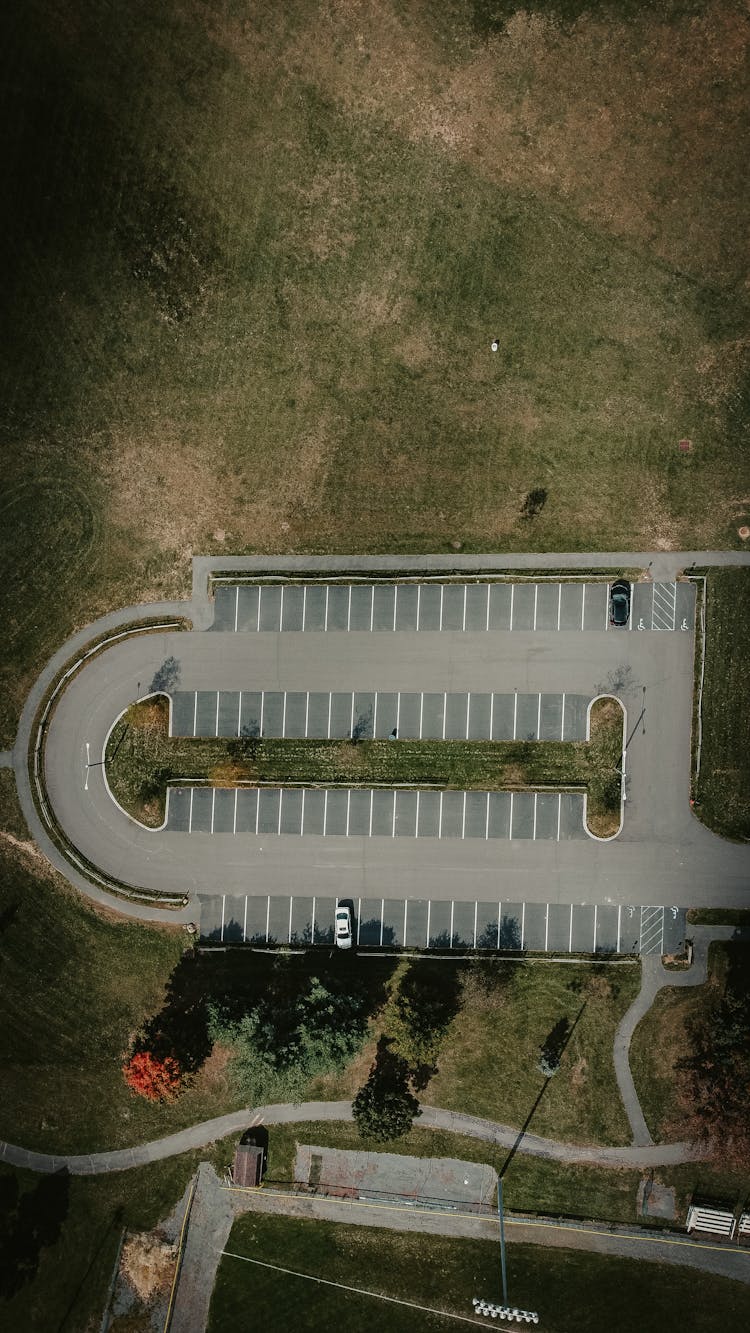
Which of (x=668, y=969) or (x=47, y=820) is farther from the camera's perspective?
(x=47, y=820)

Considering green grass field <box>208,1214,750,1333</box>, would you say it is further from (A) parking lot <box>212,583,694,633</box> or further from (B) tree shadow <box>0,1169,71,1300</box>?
(A) parking lot <box>212,583,694,633</box>

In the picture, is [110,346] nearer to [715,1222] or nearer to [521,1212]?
[521,1212]

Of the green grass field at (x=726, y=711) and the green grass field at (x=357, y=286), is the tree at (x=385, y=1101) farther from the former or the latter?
the green grass field at (x=357, y=286)

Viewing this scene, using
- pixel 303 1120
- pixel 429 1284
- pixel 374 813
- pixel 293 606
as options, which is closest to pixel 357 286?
pixel 293 606

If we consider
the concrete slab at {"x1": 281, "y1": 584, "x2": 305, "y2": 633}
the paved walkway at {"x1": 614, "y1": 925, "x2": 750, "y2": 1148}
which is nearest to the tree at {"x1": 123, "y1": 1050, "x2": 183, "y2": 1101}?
the paved walkway at {"x1": 614, "y1": 925, "x2": 750, "y2": 1148}

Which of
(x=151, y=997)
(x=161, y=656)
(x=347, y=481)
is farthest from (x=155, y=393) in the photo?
(x=151, y=997)
